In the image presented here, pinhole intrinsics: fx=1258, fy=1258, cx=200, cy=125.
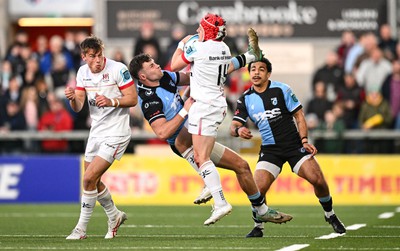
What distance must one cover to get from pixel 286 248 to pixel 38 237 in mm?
3651

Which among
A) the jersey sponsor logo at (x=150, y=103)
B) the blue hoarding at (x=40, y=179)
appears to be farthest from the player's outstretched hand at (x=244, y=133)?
the blue hoarding at (x=40, y=179)

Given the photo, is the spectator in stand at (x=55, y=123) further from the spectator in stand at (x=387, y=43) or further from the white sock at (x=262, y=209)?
the white sock at (x=262, y=209)

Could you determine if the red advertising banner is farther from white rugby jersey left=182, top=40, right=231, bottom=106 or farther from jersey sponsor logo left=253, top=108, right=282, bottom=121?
white rugby jersey left=182, top=40, right=231, bottom=106

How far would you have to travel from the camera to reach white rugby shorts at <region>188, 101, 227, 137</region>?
14.4 meters

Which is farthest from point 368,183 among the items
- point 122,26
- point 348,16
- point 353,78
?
point 122,26

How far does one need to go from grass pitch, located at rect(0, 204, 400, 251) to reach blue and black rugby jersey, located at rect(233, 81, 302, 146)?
1.21m

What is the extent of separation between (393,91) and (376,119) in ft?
2.68

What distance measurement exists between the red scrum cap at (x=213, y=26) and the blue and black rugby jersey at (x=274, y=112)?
3.65 ft

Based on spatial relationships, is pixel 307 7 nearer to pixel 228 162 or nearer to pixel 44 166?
pixel 44 166

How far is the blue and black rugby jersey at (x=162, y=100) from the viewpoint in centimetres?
1491

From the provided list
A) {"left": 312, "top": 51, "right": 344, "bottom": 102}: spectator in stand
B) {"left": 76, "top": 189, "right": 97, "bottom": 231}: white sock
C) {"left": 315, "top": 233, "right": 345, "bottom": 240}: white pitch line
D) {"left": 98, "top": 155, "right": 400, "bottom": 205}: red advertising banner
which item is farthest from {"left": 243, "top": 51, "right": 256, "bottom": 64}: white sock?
{"left": 312, "top": 51, "right": 344, "bottom": 102}: spectator in stand

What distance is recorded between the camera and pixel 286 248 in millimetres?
13227

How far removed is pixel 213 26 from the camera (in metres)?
14.3

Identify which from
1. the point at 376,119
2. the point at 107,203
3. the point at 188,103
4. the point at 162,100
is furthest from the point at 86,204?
the point at 376,119
